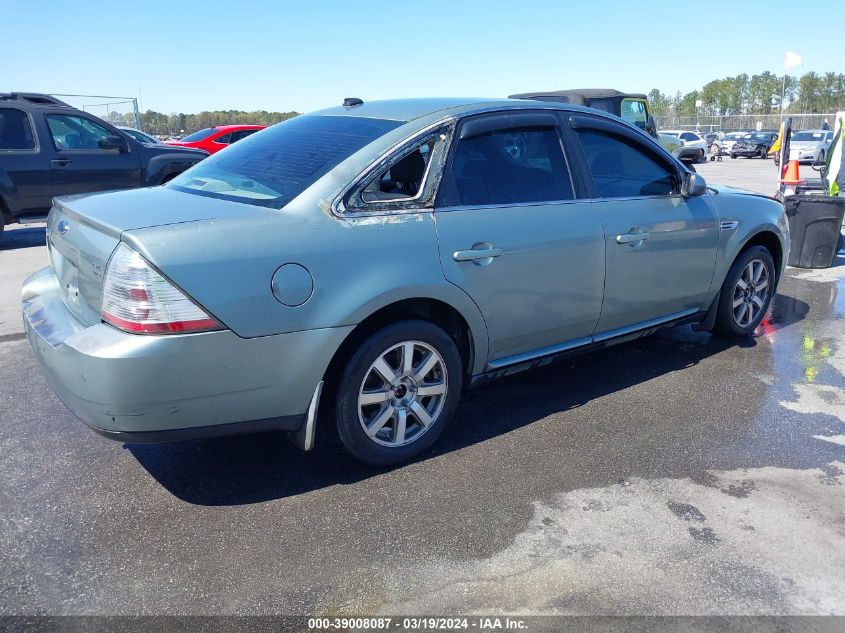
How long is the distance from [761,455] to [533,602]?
1741 millimetres

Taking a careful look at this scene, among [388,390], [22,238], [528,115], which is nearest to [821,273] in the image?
[528,115]

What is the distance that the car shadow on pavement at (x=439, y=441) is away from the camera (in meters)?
3.26

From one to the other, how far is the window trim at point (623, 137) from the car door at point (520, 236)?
126 mm

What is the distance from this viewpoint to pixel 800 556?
2.74 m

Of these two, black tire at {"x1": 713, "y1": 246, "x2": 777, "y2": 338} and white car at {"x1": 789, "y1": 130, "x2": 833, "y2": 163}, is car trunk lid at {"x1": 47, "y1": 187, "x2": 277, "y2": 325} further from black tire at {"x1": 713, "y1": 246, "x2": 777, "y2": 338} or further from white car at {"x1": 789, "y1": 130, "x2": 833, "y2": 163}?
white car at {"x1": 789, "y1": 130, "x2": 833, "y2": 163}

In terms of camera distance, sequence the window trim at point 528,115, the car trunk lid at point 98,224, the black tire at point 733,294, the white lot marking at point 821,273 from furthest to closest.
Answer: the white lot marking at point 821,273 → the black tire at point 733,294 → the window trim at point 528,115 → the car trunk lid at point 98,224

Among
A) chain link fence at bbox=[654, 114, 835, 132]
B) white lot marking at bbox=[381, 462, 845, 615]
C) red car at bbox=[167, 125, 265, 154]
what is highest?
chain link fence at bbox=[654, 114, 835, 132]

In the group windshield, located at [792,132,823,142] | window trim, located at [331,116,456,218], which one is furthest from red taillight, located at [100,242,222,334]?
windshield, located at [792,132,823,142]

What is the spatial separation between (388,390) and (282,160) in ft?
4.19

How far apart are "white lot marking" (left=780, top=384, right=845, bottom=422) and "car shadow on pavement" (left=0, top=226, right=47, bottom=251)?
852 centimetres

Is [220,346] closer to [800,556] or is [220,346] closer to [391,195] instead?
[391,195]

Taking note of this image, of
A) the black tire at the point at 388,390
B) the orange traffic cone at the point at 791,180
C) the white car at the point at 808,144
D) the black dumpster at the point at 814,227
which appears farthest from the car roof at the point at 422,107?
the white car at the point at 808,144

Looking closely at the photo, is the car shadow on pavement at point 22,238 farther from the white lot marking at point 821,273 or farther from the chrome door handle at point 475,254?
the white lot marking at point 821,273

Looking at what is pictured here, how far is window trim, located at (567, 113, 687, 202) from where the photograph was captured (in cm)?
404
